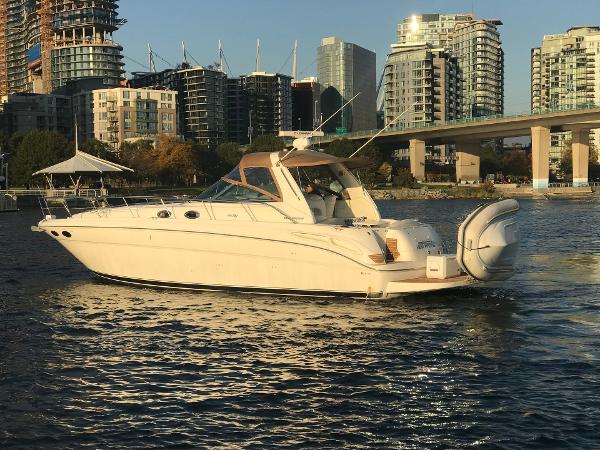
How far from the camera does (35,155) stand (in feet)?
334

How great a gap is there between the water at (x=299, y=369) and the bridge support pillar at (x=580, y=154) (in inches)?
4812

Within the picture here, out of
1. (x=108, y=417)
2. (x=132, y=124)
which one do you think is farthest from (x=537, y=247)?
(x=132, y=124)

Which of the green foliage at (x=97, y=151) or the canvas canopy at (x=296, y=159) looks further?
the green foliage at (x=97, y=151)

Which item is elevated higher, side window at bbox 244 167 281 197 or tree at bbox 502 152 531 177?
tree at bbox 502 152 531 177

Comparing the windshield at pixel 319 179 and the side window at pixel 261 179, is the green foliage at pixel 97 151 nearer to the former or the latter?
the windshield at pixel 319 179

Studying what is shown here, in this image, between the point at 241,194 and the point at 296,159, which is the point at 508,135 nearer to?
the point at 296,159

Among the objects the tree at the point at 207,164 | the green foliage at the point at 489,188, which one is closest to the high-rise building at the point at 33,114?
the tree at the point at 207,164

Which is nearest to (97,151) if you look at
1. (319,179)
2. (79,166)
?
(79,166)

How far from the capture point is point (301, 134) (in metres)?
22.0

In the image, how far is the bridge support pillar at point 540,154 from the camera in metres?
127

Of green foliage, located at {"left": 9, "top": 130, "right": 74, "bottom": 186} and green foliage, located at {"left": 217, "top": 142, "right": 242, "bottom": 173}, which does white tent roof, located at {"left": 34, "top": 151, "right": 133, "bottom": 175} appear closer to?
green foliage, located at {"left": 9, "top": 130, "right": 74, "bottom": 186}

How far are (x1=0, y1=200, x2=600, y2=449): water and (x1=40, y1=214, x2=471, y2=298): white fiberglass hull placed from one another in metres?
0.43

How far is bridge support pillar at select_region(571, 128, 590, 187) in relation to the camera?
13425 centimetres

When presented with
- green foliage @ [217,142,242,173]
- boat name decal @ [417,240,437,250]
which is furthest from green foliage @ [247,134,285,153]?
boat name decal @ [417,240,437,250]
